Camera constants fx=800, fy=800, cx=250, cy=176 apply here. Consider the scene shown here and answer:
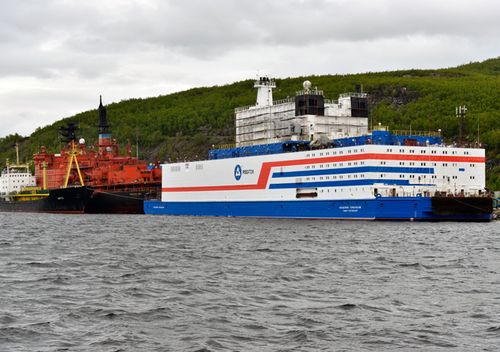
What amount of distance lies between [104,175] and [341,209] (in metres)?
A: 53.2

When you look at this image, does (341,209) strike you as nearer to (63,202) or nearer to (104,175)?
(63,202)

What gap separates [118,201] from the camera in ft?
354

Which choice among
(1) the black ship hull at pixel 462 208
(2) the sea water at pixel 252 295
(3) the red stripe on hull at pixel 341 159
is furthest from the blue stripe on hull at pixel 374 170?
(2) the sea water at pixel 252 295

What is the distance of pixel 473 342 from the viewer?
68.6 ft

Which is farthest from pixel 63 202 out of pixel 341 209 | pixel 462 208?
pixel 462 208

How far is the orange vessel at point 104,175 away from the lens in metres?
107

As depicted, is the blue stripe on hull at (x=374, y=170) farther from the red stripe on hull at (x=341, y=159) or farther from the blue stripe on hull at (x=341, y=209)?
the blue stripe on hull at (x=341, y=209)

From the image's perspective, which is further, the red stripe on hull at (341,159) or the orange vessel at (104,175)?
the orange vessel at (104,175)

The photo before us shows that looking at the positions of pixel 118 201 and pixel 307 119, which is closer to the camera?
pixel 307 119

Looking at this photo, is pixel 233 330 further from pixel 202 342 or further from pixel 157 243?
pixel 157 243

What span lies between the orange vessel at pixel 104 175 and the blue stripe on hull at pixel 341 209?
21.4 m

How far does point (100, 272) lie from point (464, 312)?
1596 centimetres

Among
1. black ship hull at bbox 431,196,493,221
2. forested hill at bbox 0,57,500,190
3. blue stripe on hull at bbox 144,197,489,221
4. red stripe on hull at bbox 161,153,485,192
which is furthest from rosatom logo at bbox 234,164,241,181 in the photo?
forested hill at bbox 0,57,500,190

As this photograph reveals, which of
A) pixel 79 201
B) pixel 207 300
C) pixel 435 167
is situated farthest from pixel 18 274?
pixel 79 201
